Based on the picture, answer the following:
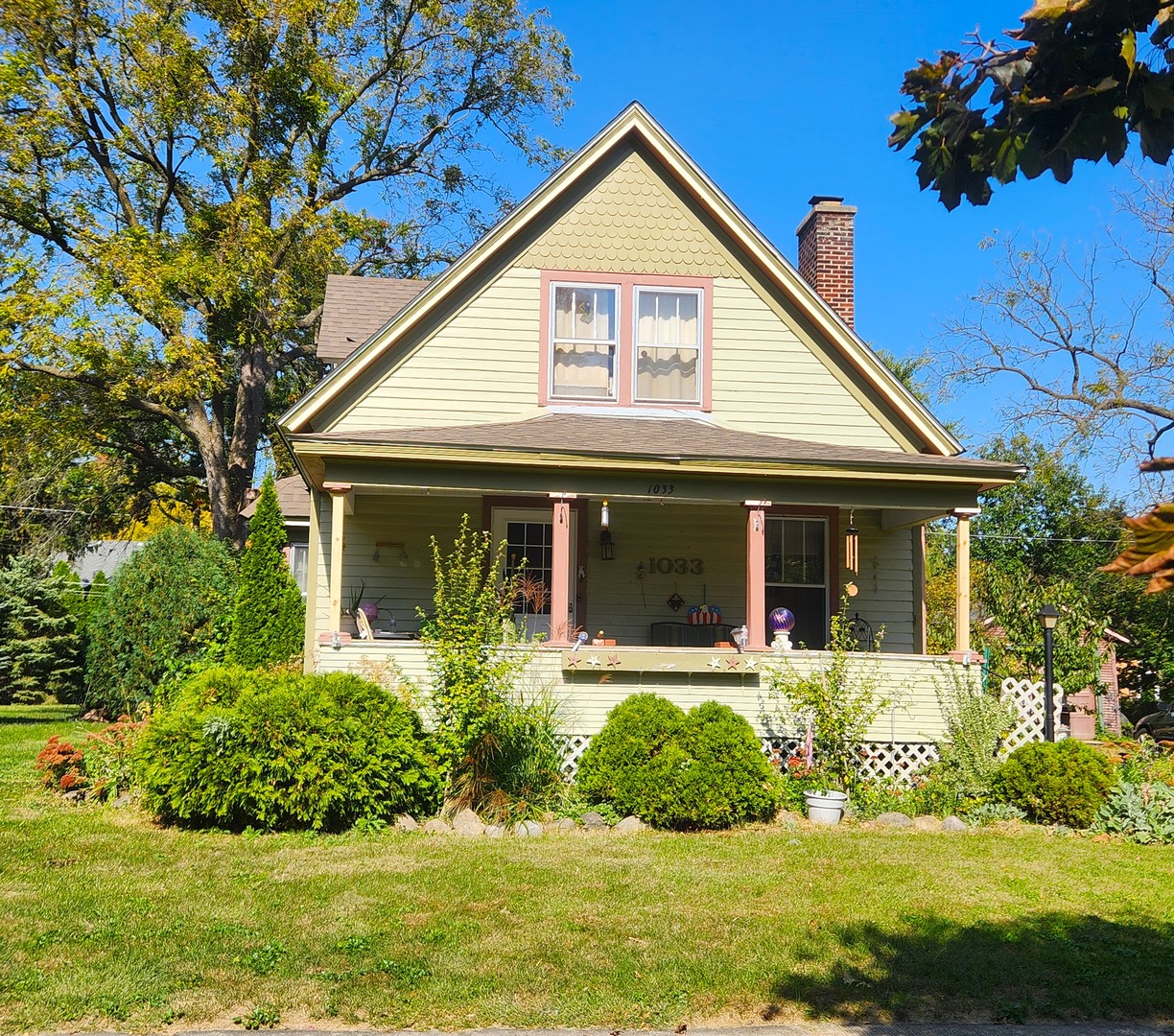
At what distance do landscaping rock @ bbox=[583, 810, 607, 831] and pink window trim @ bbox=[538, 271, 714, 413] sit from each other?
6052 mm

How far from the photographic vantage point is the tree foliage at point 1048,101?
11.3ft

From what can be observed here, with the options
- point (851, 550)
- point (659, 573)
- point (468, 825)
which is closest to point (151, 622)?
point (659, 573)

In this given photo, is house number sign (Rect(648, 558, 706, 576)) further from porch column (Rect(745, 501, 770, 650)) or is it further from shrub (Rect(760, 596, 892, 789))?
shrub (Rect(760, 596, 892, 789))

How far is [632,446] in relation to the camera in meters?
13.3

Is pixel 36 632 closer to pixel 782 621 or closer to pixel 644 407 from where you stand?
pixel 644 407

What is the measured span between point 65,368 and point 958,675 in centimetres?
1937

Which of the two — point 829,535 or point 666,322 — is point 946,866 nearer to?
point 829,535

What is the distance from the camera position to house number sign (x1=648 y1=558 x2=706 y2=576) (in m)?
15.7

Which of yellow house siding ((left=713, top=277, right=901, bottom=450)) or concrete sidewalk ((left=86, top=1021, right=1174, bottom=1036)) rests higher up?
yellow house siding ((left=713, top=277, right=901, bottom=450))

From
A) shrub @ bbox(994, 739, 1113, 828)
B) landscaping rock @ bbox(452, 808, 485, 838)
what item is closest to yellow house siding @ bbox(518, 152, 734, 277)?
shrub @ bbox(994, 739, 1113, 828)

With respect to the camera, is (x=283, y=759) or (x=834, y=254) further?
(x=834, y=254)

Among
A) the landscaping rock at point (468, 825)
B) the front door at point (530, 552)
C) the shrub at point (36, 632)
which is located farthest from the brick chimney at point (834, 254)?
the shrub at point (36, 632)

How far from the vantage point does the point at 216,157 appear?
24.6 metres

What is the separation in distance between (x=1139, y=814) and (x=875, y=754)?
112 inches
